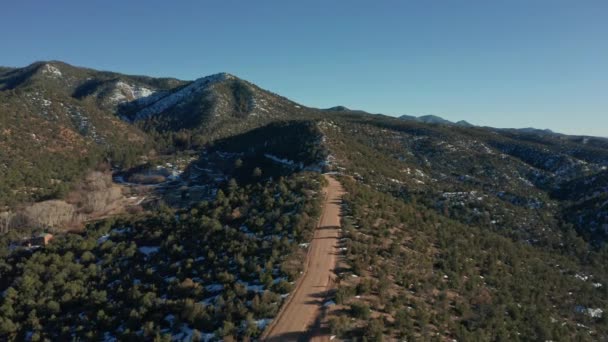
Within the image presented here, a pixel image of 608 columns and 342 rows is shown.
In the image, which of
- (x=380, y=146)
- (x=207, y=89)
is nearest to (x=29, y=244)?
(x=380, y=146)

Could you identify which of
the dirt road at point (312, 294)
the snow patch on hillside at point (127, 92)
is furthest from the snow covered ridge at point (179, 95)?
the dirt road at point (312, 294)

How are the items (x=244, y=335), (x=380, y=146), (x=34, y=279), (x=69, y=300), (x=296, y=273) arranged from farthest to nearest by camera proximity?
1. (x=380, y=146)
2. (x=34, y=279)
3. (x=69, y=300)
4. (x=296, y=273)
5. (x=244, y=335)

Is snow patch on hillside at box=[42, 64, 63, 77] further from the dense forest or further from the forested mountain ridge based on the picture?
the dense forest

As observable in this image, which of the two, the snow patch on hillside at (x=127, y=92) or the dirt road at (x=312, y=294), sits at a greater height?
the snow patch on hillside at (x=127, y=92)

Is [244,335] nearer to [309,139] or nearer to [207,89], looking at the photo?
[309,139]

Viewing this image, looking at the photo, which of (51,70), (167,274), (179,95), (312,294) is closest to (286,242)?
(312,294)

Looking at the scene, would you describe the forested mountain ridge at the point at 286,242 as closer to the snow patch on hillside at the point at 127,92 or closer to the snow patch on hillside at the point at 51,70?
the snow patch on hillside at the point at 127,92

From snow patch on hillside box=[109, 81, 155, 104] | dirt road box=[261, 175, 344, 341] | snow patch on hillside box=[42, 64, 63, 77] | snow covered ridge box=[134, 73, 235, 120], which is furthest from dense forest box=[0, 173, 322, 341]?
snow patch on hillside box=[42, 64, 63, 77]
